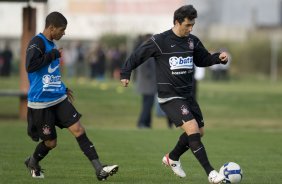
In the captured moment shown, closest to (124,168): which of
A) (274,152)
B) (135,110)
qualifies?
(274,152)

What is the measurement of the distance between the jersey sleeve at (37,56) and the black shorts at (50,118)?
0.57m

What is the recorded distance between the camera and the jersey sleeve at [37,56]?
1048 centimetres

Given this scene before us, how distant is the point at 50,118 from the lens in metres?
10.8

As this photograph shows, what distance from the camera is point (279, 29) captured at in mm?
88625

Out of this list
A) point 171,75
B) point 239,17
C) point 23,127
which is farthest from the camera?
point 239,17

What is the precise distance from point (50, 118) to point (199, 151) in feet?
6.17

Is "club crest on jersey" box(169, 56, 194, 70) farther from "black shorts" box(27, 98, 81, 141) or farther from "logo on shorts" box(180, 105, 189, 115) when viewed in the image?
"black shorts" box(27, 98, 81, 141)

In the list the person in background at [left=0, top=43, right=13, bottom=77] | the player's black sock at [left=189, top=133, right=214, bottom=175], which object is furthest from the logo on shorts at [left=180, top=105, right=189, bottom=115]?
the person in background at [left=0, top=43, right=13, bottom=77]

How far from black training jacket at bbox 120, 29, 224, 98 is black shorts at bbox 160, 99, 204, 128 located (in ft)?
0.33

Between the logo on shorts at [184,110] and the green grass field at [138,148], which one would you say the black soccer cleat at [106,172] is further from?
the logo on shorts at [184,110]

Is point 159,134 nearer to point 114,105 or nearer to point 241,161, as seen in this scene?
point 241,161

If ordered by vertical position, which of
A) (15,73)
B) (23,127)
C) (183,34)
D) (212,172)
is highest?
(183,34)

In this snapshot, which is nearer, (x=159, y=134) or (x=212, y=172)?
(x=212, y=172)

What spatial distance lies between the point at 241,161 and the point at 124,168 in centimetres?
219
